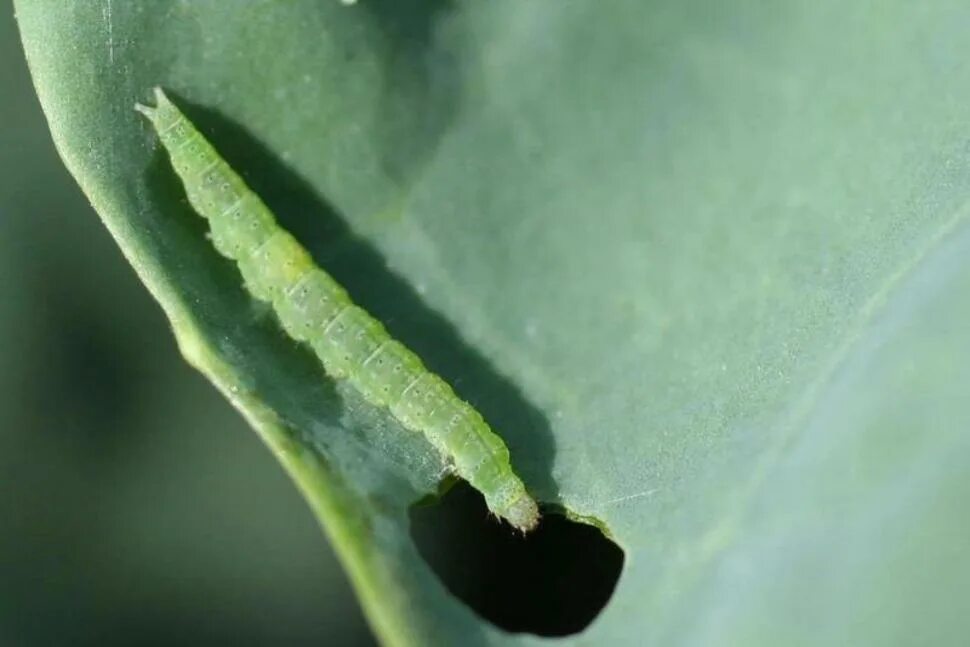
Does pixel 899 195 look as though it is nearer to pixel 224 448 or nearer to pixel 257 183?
pixel 257 183

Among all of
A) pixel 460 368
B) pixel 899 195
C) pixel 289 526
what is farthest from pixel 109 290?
pixel 899 195

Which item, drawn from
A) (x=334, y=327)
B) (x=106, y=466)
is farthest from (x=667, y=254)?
(x=106, y=466)

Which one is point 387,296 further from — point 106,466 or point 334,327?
point 106,466

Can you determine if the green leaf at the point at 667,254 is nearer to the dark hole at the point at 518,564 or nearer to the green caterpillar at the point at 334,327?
the green caterpillar at the point at 334,327

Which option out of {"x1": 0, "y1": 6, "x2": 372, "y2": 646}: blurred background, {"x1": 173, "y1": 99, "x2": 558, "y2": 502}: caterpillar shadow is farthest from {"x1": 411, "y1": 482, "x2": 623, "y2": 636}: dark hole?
{"x1": 0, "y1": 6, "x2": 372, "y2": 646}: blurred background

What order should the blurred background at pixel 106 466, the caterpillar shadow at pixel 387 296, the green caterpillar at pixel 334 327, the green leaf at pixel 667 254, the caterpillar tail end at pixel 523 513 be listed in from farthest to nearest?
the blurred background at pixel 106 466 < the caterpillar tail end at pixel 523 513 < the green caterpillar at pixel 334 327 < the caterpillar shadow at pixel 387 296 < the green leaf at pixel 667 254

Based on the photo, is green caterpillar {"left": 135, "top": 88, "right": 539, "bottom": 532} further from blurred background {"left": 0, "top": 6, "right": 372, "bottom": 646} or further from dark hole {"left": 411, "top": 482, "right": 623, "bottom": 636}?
blurred background {"left": 0, "top": 6, "right": 372, "bottom": 646}

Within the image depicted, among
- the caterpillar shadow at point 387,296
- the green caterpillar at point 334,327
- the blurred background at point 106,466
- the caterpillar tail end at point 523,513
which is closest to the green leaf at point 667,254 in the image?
the caterpillar shadow at point 387,296

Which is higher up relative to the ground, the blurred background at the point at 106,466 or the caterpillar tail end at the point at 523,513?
the caterpillar tail end at the point at 523,513
